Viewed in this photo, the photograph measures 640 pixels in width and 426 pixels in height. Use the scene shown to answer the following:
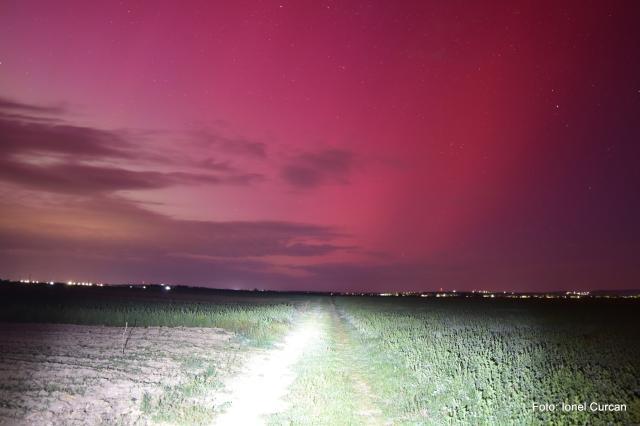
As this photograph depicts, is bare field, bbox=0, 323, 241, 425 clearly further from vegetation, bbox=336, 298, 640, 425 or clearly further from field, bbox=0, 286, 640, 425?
vegetation, bbox=336, 298, 640, 425

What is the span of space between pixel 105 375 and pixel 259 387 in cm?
505

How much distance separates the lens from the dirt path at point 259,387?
32.8 ft

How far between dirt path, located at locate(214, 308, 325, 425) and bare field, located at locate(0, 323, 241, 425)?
0.64 m

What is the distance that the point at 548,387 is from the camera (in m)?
12.8

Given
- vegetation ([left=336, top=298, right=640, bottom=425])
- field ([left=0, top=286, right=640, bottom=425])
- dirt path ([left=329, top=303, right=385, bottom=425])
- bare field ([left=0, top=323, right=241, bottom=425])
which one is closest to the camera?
bare field ([left=0, top=323, right=241, bottom=425])

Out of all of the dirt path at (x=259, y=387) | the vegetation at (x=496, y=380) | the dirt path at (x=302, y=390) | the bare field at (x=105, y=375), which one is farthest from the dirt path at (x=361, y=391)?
the bare field at (x=105, y=375)

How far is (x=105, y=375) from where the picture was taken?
1395cm

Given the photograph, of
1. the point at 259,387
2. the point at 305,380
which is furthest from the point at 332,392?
the point at 259,387

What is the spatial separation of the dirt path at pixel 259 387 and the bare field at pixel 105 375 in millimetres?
641

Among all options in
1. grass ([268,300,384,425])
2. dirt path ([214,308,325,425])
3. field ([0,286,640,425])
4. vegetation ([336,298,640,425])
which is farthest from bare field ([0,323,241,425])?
vegetation ([336,298,640,425])

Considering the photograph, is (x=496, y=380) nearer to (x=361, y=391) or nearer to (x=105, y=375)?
(x=361, y=391)

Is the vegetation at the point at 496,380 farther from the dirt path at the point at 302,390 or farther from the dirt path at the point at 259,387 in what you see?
the dirt path at the point at 259,387

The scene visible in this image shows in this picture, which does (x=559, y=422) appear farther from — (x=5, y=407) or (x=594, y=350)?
(x=594, y=350)

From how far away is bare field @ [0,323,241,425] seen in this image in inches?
392
